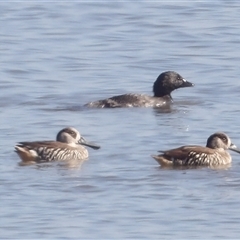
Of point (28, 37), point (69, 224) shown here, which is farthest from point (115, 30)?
point (69, 224)

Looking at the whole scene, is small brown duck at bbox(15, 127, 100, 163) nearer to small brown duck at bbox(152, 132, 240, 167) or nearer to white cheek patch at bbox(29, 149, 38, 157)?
white cheek patch at bbox(29, 149, 38, 157)

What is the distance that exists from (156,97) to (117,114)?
65.8 inches

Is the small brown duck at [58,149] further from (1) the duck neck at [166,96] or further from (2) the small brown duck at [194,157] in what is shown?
(1) the duck neck at [166,96]

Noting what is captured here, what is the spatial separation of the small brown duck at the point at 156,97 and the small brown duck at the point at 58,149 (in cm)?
342

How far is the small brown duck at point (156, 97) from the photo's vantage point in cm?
2052

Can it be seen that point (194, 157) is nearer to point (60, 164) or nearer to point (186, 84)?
point (60, 164)

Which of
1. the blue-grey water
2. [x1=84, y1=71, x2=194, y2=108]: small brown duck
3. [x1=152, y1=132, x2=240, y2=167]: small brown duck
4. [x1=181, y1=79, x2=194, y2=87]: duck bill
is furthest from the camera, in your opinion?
[x1=181, y1=79, x2=194, y2=87]: duck bill

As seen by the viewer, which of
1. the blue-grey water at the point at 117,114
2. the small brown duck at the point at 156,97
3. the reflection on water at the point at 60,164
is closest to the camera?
the blue-grey water at the point at 117,114

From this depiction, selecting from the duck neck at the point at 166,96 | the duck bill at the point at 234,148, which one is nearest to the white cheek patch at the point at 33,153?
the duck bill at the point at 234,148

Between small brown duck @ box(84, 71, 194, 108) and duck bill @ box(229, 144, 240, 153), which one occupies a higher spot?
small brown duck @ box(84, 71, 194, 108)

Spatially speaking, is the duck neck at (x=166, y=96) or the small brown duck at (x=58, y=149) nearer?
the small brown duck at (x=58, y=149)

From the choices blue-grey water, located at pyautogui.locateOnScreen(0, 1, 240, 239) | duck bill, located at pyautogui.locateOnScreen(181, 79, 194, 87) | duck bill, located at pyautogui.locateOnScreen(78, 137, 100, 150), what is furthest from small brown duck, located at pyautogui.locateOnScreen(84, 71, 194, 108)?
duck bill, located at pyautogui.locateOnScreen(78, 137, 100, 150)

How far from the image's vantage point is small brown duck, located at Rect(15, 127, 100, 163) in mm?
16484

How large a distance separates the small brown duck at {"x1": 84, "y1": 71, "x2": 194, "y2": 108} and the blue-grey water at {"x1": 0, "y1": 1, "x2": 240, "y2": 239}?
0.57 feet
